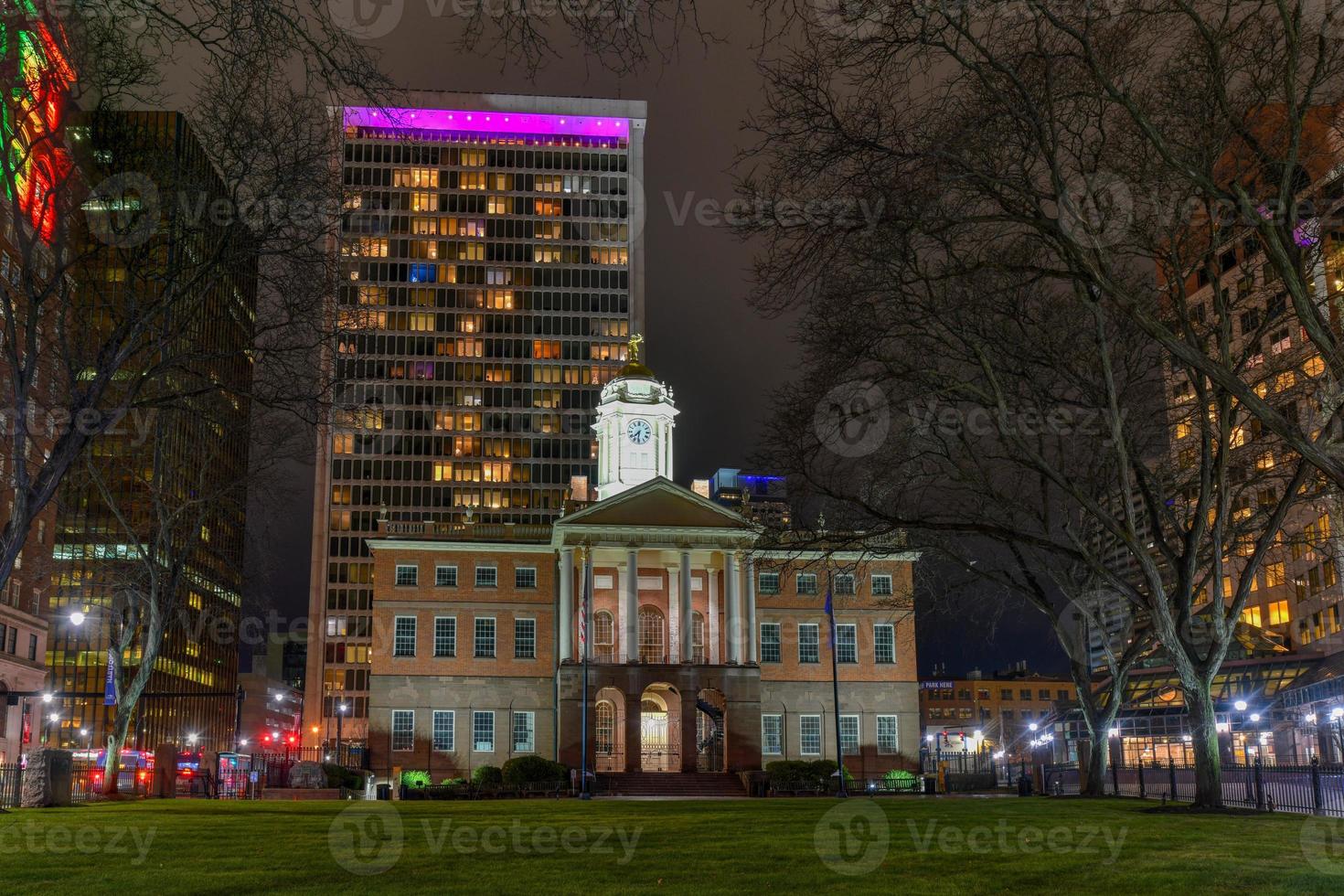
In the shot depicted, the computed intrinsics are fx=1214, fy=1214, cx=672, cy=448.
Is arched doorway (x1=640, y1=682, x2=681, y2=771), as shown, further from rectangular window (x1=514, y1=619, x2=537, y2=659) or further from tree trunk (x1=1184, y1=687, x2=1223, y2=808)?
tree trunk (x1=1184, y1=687, x2=1223, y2=808)

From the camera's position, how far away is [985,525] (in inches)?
1037

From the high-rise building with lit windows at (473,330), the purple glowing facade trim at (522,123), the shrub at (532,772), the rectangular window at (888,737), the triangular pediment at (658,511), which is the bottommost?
the shrub at (532,772)

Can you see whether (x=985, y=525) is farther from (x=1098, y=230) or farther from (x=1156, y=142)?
(x=1156, y=142)

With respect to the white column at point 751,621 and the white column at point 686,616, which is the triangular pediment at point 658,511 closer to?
the white column at point 686,616

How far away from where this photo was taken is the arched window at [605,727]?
2655 inches

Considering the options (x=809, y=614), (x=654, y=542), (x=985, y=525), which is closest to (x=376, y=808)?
(x=985, y=525)

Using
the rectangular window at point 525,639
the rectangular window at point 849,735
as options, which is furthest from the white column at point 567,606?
the rectangular window at point 849,735

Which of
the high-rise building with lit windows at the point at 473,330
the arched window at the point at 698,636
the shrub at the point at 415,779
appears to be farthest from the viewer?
the high-rise building with lit windows at the point at 473,330

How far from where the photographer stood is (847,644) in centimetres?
7138

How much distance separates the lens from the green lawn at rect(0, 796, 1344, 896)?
40.2 feet

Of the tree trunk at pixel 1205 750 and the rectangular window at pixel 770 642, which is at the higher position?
the rectangular window at pixel 770 642

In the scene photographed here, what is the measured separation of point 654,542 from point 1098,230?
151ft

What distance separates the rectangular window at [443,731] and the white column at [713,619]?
1493 cm

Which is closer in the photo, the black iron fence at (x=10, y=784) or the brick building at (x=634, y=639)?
the black iron fence at (x=10, y=784)
